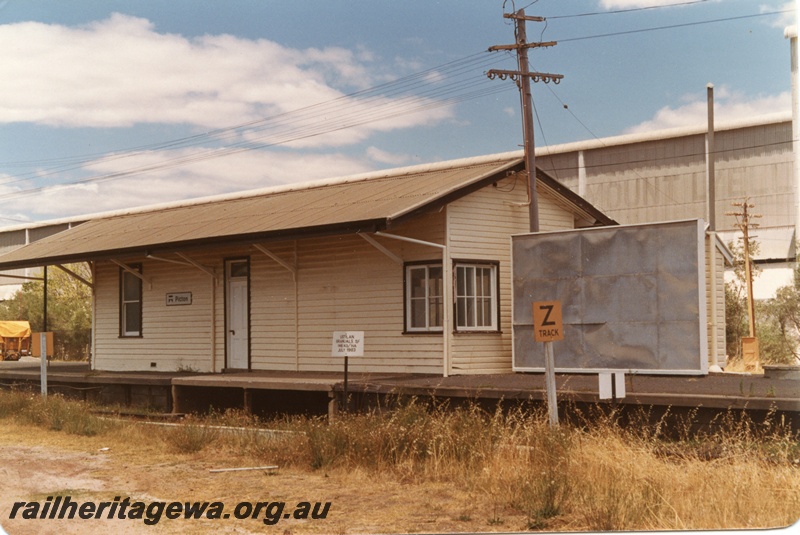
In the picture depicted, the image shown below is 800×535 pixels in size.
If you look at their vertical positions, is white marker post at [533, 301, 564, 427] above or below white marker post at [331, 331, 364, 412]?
above

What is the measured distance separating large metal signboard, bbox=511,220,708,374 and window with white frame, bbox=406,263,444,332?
1.32 metres

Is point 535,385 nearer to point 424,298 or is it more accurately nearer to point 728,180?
point 424,298

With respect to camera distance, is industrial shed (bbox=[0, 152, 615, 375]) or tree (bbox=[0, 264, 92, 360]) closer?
industrial shed (bbox=[0, 152, 615, 375])

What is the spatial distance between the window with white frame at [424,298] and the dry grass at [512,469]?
3.32m

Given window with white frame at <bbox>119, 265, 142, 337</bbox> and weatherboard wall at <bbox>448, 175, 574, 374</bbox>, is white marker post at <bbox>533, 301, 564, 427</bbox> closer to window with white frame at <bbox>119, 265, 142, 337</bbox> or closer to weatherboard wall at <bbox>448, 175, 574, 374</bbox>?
weatherboard wall at <bbox>448, 175, 574, 374</bbox>

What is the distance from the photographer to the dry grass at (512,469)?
7.53 meters

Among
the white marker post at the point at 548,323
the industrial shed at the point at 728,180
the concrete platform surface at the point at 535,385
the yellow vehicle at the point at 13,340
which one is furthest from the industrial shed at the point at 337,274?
the yellow vehicle at the point at 13,340

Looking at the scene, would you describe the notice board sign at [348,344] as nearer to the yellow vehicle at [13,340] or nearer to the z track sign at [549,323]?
the z track sign at [549,323]

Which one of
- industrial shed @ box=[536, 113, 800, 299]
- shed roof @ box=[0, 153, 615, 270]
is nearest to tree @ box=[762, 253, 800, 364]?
industrial shed @ box=[536, 113, 800, 299]

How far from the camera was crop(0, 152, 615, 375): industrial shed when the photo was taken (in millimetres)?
15445

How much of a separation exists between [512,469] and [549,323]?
1485 millimetres

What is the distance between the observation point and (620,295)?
562 inches

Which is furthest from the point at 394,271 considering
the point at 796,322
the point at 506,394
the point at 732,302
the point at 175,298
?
the point at 796,322

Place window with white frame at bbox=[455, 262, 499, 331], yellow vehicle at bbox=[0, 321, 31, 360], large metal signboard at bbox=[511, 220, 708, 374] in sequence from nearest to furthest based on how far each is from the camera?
large metal signboard at bbox=[511, 220, 708, 374] → window with white frame at bbox=[455, 262, 499, 331] → yellow vehicle at bbox=[0, 321, 31, 360]
